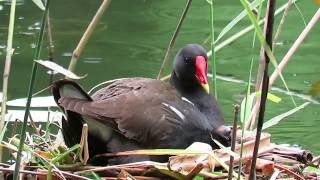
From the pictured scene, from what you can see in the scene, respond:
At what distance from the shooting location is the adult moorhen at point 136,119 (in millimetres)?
2758

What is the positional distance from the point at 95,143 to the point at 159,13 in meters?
4.51

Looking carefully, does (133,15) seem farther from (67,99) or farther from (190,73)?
(67,99)

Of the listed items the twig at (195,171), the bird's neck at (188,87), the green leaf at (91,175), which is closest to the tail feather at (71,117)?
the green leaf at (91,175)

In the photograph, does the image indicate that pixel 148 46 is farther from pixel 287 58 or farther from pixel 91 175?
pixel 91 175

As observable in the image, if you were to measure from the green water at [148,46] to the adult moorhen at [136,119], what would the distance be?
1.07 meters

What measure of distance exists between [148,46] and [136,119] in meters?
3.23

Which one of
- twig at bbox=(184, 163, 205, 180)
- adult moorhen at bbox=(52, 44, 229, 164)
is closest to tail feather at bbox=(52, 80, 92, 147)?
adult moorhen at bbox=(52, 44, 229, 164)

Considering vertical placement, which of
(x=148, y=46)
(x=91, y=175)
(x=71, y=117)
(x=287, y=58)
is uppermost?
(x=287, y=58)

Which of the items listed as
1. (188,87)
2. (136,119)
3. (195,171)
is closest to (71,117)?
(136,119)

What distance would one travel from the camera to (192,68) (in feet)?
10.7

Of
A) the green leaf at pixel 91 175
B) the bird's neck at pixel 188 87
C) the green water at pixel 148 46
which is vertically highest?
the bird's neck at pixel 188 87

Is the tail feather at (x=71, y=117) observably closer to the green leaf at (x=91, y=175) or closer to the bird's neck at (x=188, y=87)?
the green leaf at (x=91, y=175)

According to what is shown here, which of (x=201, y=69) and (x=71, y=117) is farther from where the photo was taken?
(x=201, y=69)

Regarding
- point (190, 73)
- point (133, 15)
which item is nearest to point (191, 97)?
point (190, 73)
